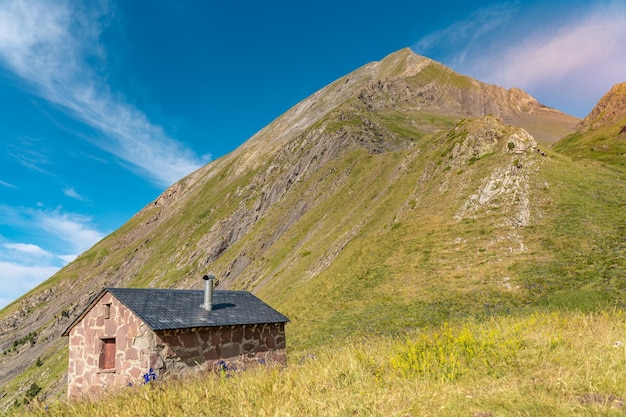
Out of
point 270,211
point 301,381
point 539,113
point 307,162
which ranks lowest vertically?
point 301,381

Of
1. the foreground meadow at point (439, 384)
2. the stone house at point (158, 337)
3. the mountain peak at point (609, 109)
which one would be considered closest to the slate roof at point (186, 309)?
the stone house at point (158, 337)

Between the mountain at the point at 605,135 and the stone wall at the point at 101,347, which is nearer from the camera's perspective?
the stone wall at the point at 101,347

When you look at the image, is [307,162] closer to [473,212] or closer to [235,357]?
[473,212]

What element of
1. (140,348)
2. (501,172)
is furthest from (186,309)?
(501,172)

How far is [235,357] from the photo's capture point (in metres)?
18.6

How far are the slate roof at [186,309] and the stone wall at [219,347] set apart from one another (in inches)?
14.5

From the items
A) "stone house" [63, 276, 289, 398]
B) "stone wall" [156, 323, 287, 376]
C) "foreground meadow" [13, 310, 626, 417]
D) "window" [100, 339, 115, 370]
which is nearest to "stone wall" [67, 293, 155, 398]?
"stone house" [63, 276, 289, 398]

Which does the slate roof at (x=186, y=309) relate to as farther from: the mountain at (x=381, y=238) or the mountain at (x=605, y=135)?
the mountain at (x=605, y=135)

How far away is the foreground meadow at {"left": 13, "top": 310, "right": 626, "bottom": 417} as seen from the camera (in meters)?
5.56

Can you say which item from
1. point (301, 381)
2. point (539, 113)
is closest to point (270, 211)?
point (301, 381)

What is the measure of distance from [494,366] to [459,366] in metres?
0.71

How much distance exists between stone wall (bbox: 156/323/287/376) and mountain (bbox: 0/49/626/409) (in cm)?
601

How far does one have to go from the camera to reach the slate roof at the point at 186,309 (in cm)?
1667

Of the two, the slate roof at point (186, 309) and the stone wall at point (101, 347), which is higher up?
the slate roof at point (186, 309)
